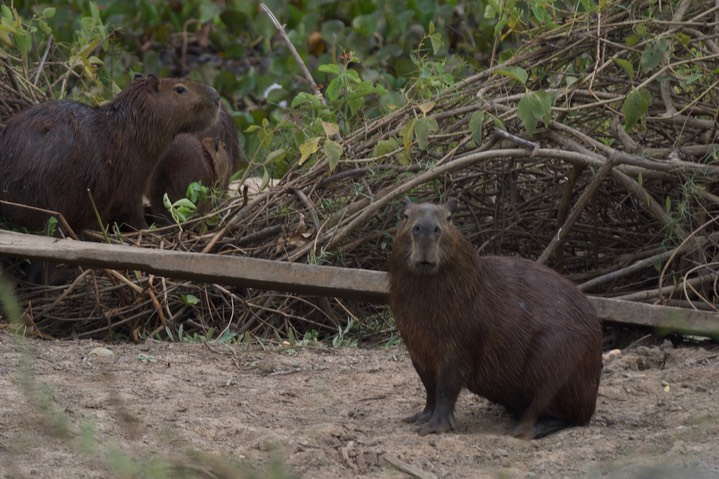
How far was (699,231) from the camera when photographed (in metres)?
5.27

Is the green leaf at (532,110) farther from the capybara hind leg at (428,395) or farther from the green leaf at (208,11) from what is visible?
the green leaf at (208,11)

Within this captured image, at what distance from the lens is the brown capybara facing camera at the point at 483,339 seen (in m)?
3.88

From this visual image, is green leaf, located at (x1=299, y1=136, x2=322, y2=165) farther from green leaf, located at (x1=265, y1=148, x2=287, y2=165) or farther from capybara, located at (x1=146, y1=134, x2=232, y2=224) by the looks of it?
capybara, located at (x1=146, y1=134, x2=232, y2=224)

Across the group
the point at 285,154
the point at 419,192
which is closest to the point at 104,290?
the point at 285,154

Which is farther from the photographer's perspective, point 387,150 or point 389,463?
point 387,150

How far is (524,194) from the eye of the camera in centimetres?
604

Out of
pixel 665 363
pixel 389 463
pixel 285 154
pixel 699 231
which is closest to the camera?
pixel 389 463

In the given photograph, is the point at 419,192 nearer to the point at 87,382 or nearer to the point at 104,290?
the point at 104,290

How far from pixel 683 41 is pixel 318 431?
9.13 ft

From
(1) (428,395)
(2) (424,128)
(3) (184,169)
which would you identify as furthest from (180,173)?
(1) (428,395)

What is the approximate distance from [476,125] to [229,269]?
1237mm

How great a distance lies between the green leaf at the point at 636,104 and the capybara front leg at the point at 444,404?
6.13ft

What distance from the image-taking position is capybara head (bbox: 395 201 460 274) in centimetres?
378

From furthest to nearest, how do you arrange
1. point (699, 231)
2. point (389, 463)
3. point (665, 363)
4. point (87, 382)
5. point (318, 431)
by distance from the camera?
point (699, 231)
point (665, 363)
point (87, 382)
point (318, 431)
point (389, 463)
